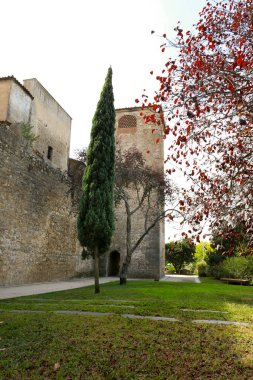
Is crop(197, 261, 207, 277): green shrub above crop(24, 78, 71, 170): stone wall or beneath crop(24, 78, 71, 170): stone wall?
beneath

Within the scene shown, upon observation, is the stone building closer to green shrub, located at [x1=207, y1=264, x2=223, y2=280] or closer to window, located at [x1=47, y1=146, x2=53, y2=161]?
window, located at [x1=47, y1=146, x2=53, y2=161]

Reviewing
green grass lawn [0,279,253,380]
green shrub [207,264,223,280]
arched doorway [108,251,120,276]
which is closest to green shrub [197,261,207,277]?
green shrub [207,264,223,280]

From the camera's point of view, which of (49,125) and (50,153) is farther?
(50,153)

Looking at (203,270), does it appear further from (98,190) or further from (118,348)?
(118,348)

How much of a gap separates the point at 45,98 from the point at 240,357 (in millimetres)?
17495

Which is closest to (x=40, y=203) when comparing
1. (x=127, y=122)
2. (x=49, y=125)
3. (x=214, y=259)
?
(x=49, y=125)

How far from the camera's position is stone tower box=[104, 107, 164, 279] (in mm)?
21141

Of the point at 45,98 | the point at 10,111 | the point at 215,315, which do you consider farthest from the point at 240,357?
the point at 45,98

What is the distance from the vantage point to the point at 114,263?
901 inches

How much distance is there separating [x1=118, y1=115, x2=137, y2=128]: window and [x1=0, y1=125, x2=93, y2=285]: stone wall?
29.9 feet

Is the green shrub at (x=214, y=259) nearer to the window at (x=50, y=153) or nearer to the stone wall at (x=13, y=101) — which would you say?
the window at (x=50, y=153)

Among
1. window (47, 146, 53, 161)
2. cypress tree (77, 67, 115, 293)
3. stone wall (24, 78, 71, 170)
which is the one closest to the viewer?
cypress tree (77, 67, 115, 293)

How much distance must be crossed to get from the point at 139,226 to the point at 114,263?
11.5 feet

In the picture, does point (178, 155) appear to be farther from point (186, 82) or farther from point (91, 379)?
point (91, 379)
